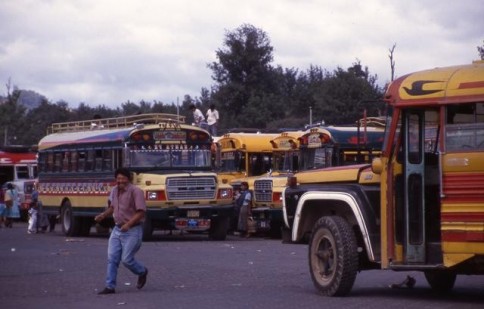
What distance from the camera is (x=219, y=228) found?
3034 centimetres

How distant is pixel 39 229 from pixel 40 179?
195 cm

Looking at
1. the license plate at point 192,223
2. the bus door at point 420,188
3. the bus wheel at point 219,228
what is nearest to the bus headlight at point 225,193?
the bus wheel at point 219,228

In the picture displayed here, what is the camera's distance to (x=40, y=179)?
1409 inches

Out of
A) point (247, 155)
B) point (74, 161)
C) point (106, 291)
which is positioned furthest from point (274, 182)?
point (106, 291)

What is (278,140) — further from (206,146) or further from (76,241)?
(76,241)

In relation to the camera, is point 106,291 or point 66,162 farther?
point 66,162

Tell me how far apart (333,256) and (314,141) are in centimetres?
1670

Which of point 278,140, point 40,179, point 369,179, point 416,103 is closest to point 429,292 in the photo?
point 369,179

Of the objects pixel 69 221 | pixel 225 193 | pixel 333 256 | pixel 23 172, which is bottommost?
pixel 69 221

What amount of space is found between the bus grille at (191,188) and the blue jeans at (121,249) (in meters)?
12.8

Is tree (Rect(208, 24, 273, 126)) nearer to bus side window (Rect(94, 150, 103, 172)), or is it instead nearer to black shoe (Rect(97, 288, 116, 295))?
bus side window (Rect(94, 150, 103, 172))

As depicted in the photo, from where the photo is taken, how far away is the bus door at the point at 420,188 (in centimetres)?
1362

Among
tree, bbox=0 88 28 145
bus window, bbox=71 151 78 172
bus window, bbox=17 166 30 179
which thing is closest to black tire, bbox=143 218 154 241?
bus window, bbox=71 151 78 172

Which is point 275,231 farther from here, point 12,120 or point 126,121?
point 12,120
